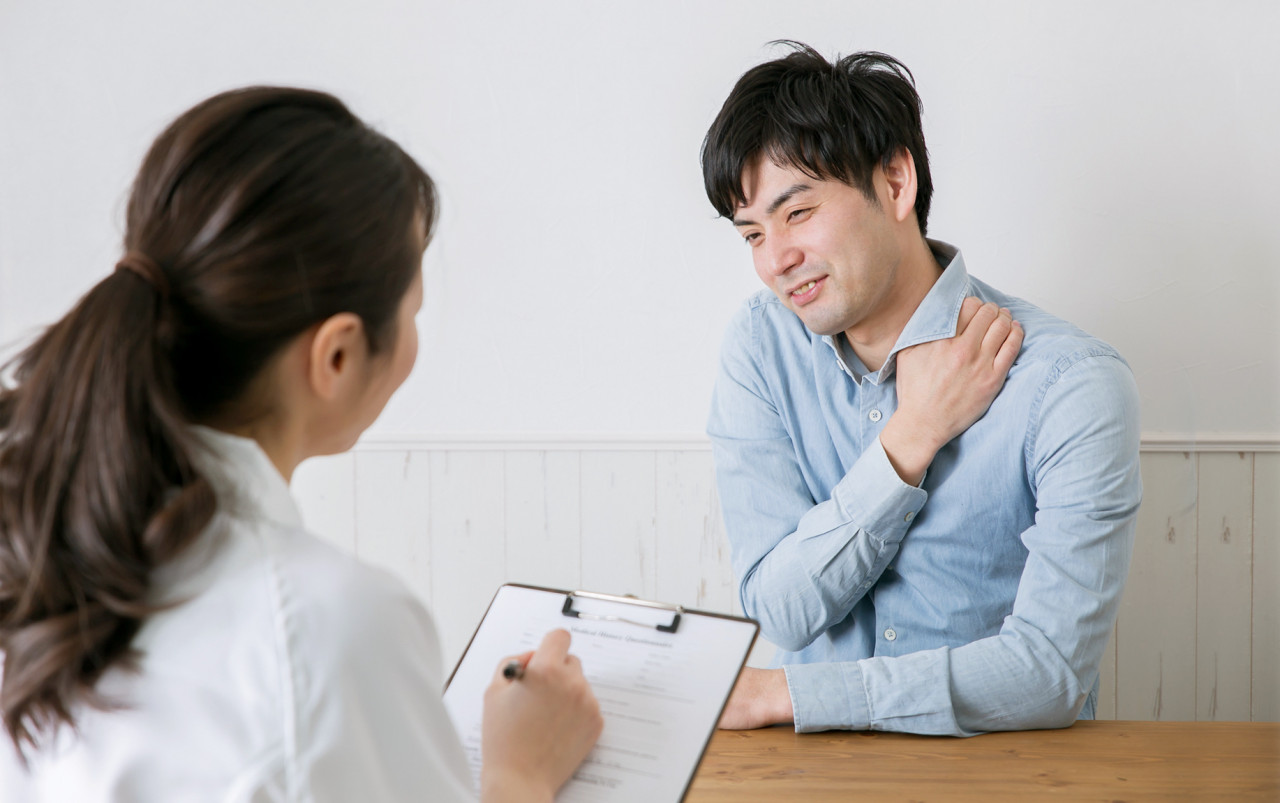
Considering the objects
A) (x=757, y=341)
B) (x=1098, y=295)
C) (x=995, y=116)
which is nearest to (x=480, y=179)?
(x=757, y=341)

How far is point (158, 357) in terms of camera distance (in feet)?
1.67

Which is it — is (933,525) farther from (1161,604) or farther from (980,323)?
(1161,604)

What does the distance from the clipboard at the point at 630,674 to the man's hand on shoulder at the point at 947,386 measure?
1.60 feet

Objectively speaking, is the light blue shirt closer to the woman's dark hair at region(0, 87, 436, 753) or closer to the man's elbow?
the man's elbow

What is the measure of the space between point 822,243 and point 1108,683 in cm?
108

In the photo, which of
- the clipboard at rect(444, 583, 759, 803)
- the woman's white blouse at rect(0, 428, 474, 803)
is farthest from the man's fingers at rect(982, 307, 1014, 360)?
the woman's white blouse at rect(0, 428, 474, 803)

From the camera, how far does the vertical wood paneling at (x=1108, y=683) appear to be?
175 cm

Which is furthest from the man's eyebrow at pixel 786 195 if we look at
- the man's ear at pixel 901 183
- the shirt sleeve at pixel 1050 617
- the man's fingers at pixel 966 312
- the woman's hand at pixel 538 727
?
the woman's hand at pixel 538 727

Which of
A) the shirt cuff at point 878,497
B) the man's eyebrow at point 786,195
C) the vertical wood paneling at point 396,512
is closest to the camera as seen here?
the shirt cuff at point 878,497

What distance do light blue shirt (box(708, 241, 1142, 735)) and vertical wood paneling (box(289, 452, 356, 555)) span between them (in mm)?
828

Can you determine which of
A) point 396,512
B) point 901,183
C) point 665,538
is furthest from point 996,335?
point 396,512

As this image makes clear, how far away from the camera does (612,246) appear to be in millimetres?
1758

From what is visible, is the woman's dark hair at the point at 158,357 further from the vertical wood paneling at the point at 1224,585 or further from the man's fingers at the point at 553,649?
the vertical wood paneling at the point at 1224,585

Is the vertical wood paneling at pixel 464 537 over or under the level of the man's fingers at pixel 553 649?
under
